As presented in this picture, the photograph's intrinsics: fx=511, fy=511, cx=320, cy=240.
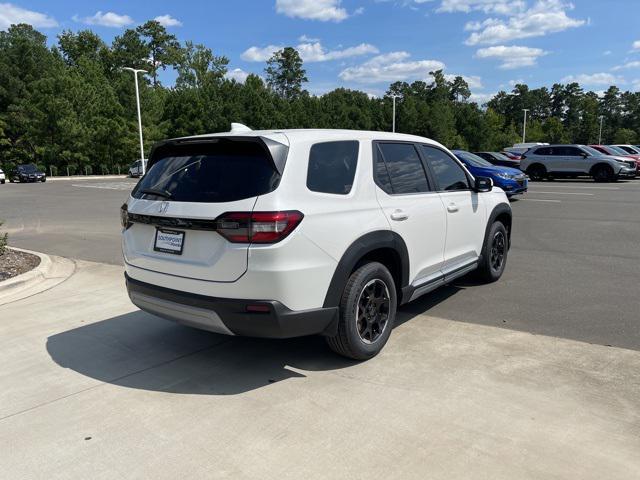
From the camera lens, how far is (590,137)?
322ft

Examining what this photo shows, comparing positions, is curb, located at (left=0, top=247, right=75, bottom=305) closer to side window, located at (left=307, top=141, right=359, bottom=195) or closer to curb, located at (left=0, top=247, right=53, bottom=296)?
curb, located at (left=0, top=247, right=53, bottom=296)

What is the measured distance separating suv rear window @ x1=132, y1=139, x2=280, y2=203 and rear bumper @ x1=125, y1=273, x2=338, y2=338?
70 cm

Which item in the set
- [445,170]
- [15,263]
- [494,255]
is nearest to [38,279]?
[15,263]

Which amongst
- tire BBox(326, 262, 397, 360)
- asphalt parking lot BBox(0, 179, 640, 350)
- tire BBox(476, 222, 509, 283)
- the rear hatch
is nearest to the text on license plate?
the rear hatch

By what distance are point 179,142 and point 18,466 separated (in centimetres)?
238

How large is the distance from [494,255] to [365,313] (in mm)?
3072

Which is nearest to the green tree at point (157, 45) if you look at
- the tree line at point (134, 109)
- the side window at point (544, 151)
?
the tree line at point (134, 109)

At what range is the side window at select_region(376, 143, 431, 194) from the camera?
14.1ft

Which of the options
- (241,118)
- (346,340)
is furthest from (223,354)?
(241,118)

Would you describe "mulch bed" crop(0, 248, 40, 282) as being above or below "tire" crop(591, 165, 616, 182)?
below

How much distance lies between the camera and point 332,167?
380 cm

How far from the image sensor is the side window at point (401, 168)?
4288 millimetres

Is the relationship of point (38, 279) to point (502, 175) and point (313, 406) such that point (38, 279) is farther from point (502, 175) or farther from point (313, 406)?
point (502, 175)

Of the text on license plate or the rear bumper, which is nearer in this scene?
the rear bumper
